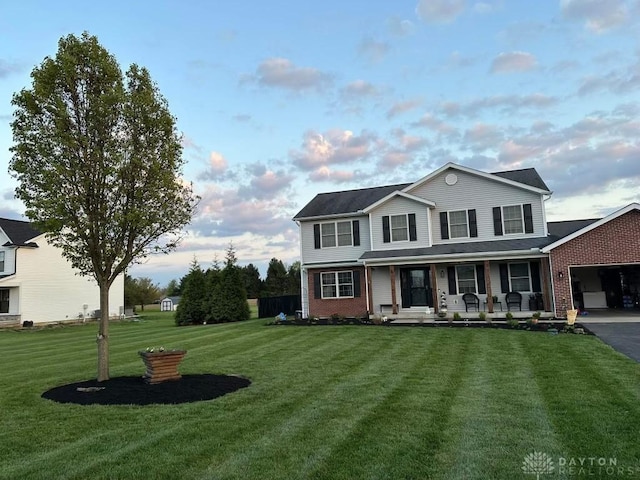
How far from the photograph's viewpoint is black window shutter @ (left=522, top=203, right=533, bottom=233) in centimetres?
2039

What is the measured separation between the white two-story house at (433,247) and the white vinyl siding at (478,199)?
4 cm

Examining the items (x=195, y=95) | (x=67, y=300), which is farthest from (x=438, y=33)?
(x=67, y=300)

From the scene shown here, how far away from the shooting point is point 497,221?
2080 centimetres

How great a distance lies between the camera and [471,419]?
5965mm

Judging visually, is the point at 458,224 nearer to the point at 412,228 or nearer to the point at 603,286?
the point at 412,228

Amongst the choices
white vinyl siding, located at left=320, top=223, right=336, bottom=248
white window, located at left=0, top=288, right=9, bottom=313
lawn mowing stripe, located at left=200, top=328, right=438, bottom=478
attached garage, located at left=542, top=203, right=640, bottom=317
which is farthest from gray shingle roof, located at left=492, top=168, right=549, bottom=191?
white window, located at left=0, top=288, right=9, bottom=313

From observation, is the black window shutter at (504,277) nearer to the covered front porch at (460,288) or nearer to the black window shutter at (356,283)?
the covered front porch at (460,288)

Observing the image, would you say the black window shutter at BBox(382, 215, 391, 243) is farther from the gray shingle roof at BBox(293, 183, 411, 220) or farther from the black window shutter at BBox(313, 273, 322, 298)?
the black window shutter at BBox(313, 273, 322, 298)

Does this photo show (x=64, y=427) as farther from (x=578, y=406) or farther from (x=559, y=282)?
(x=559, y=282)

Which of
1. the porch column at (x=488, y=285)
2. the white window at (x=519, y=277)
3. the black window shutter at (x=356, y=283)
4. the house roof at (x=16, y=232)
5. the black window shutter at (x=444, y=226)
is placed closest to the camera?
the porch column at (x=488, y=285)

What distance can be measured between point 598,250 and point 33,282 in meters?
34.0

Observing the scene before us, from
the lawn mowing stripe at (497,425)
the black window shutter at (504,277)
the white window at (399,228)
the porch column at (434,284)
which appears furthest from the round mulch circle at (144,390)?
the black window shutter at (504,277)

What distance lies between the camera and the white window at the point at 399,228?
865 inches

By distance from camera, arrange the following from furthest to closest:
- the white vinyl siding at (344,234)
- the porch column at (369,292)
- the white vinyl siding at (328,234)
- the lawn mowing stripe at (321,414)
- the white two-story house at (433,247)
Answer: the white vinyl siding at (328,234) → the white vinyl siding at (344,234) → the porch column at (369,292) → the white two-story house at (433,247) → the lawn mowing stripe at (321,414)
